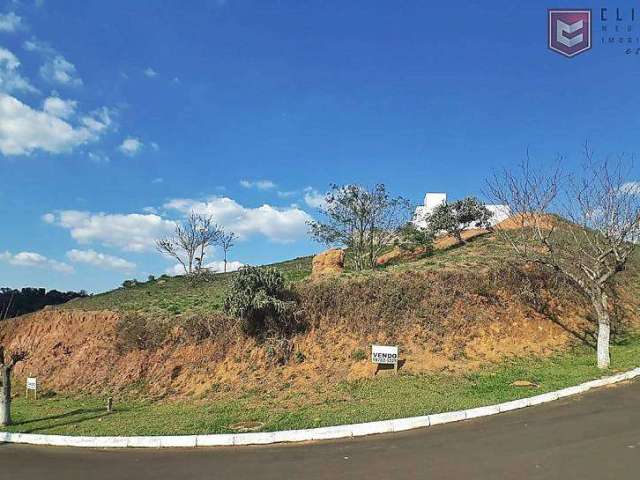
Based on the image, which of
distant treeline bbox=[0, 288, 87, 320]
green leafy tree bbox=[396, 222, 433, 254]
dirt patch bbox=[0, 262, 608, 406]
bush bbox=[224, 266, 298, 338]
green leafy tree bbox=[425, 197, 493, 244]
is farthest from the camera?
distant treeline bbox=[0, 288, 87, 320]

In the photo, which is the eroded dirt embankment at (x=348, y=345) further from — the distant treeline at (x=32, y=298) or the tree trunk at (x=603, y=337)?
the distant treeline at (x=32, y=298)

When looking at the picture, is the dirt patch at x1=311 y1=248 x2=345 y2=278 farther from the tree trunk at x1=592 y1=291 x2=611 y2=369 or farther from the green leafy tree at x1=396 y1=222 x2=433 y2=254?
the tree trunk at x1=592 y1=291 x2=611 y2=369

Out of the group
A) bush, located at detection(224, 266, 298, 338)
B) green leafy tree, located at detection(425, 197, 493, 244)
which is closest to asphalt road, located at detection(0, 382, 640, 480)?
bush, located at detection(224, 266, 298, 338)

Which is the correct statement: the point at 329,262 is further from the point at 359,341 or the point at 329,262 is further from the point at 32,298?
the point at 32,298

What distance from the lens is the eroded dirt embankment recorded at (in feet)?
48.3

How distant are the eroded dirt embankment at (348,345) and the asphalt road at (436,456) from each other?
205 inches

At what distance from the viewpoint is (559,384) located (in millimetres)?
11055

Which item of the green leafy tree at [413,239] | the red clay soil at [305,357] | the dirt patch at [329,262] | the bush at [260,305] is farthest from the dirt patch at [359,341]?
the green leafy tree at [413,239]

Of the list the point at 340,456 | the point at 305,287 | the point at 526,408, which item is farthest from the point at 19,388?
the point at 526,408

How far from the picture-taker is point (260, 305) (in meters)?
16.5

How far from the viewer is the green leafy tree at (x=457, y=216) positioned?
92.5 feet

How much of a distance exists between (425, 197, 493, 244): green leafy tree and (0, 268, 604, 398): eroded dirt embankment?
37.3 ft

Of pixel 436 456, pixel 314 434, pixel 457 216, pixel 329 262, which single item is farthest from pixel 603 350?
pixel 457 216

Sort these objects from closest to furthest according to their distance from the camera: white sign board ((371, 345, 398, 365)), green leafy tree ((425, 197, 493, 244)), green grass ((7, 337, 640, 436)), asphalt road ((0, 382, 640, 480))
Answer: asphalt road ((0, 382, 640, 480)), green grass ((7, 337, 640, 436)), white sign board ((371, 345, 398, 365)), green leafy tree ((425, 197, 493, 244))
